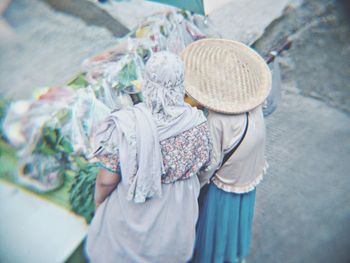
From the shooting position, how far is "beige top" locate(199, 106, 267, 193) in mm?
1777

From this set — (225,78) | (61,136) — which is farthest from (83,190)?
(225,78)

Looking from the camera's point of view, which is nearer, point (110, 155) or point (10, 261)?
point (110, 155)

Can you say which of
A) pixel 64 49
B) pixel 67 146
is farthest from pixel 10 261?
pixel 64 49

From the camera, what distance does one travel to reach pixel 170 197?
5.45 feet

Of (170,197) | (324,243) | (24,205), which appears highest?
(170,197)

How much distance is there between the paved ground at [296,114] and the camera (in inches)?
110

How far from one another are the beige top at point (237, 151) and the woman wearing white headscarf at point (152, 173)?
16cm

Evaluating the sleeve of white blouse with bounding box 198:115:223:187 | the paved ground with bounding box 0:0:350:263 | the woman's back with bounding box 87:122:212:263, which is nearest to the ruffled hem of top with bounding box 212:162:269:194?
the sleeve of white blouse with bounding box 198:115:223:187

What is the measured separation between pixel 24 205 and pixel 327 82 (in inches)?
126

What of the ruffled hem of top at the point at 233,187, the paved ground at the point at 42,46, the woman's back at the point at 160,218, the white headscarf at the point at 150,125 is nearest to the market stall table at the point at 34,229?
the woman's back at the point at 160,218

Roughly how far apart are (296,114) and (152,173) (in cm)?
245

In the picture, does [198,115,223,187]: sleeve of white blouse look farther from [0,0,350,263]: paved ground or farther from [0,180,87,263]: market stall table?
[0,0,350,263]: paved ground

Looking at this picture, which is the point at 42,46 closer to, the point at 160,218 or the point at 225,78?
the point at 225,78

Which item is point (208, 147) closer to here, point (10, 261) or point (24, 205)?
point (24, 205)
